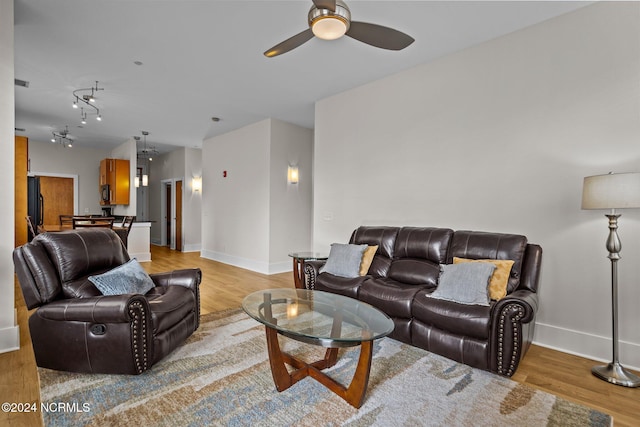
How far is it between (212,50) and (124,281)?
2.48 m

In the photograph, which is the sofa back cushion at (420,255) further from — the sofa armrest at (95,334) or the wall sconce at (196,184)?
the wall sconce at (196,184)

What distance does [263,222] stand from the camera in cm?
593

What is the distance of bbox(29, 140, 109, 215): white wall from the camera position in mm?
7957

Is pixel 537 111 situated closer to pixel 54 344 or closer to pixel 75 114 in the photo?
pixel 54 344

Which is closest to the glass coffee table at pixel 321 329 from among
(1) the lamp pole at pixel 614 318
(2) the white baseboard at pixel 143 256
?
(1) the lamp pole at pixel 614 318

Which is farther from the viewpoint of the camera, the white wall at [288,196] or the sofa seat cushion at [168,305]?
the white wall at [288,196]

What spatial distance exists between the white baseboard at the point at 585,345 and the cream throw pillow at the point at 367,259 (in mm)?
1621

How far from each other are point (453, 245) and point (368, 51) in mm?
2220

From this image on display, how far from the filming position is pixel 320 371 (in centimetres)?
211

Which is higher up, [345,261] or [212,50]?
[212,50]

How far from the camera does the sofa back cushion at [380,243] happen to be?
340cm

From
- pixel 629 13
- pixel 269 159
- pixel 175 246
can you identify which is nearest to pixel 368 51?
pixel 629 13

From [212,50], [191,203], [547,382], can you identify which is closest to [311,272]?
[547,382]

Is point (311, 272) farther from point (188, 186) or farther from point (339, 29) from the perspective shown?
point (188, 186)
